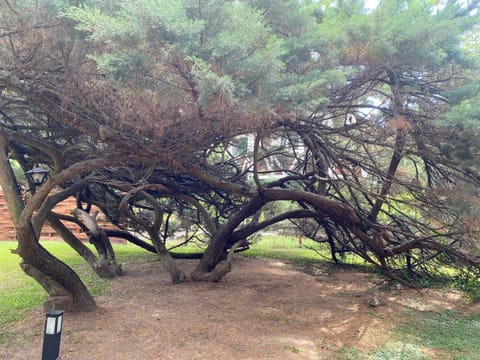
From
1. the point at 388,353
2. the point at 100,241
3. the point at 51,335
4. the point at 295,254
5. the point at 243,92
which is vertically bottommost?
the point at 388,353

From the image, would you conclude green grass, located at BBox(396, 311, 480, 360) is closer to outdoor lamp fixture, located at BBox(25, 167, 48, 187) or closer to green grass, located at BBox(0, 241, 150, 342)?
green grass, located at BBox(0, 241, 150, 342)

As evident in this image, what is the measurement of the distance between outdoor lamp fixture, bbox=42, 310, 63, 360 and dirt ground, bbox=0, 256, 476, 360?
629 mm

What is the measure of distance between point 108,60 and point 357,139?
357cm

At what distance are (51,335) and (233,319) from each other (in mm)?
2358

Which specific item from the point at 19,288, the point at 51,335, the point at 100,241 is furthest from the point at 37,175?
the point at 51,335

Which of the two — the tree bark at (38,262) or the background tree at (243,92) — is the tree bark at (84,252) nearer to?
the background tree at (243,92)

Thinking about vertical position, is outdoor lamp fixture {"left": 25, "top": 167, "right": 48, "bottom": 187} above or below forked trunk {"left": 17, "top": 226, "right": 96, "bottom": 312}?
above

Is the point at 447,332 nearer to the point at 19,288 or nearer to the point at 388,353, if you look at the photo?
the point at 388,353

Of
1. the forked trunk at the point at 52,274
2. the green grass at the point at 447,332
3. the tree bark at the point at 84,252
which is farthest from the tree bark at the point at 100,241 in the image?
the green grass at the point at 447,332

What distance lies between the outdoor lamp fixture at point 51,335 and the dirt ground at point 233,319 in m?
0.63

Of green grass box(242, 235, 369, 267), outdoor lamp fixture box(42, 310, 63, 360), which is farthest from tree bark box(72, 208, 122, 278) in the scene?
green grass box(242, 235, 369, 267)

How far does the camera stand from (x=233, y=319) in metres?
4.50

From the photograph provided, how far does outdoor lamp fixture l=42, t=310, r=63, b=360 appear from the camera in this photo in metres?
2.65

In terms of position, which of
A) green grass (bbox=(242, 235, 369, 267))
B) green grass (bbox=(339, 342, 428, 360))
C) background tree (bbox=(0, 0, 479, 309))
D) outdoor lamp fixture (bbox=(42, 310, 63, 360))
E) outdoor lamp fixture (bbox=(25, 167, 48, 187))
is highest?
background tree (bbox=(0, 0, 479, 309))
